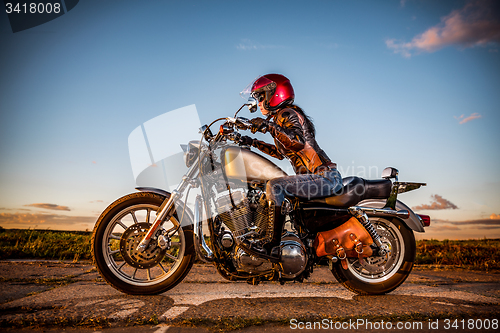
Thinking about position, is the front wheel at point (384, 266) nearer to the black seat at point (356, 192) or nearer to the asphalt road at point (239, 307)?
the asphalt road at point (239, 307)

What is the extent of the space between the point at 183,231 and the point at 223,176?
2.40 ft

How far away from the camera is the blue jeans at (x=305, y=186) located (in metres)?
2.91

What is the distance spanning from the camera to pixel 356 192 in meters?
3.17

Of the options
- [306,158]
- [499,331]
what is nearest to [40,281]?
[306,158]

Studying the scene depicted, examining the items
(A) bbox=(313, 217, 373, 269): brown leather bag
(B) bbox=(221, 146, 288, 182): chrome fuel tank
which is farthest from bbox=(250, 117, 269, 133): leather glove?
(A) bbox=(313, 217, 373, 269): brown leather bag

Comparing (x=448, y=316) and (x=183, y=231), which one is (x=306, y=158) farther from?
(x=448, y=316)

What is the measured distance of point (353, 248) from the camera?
3.14 meters

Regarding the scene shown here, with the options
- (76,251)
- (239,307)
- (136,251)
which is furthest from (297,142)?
(76,251)

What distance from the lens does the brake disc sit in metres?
2.95

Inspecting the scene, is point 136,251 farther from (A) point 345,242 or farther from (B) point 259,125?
(A) point 345,242

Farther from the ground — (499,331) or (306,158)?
(306,158)

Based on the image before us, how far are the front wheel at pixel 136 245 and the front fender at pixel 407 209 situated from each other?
2.01 m

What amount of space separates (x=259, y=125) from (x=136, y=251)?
1.79 meters

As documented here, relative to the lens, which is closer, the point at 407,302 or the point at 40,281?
the point at 407,302
